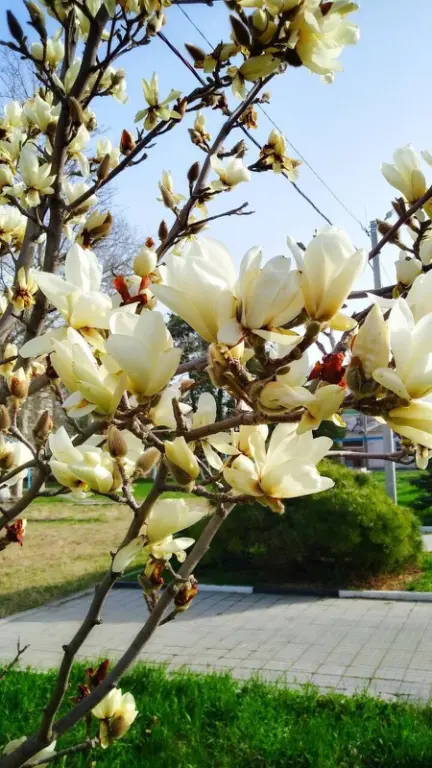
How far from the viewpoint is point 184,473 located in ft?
2.95

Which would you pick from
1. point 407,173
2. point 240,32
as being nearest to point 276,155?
point 240,32

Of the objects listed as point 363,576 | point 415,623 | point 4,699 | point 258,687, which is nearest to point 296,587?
point 363,576

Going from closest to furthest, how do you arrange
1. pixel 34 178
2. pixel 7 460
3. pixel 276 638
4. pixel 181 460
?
1. pixel 181 460
2. pixel 7 460
3. pixel 34 178
4. pixel 276 638

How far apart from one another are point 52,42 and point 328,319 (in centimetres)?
208

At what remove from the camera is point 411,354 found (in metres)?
0.75

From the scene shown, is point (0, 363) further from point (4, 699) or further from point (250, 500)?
point (4, 699)

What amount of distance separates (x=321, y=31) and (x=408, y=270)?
20.3 inches

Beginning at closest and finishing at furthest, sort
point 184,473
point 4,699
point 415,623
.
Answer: point 184,473
point 4,699
point 415,623

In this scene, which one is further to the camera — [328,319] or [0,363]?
[0,363]

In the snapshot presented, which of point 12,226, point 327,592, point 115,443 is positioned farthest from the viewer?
point 327,592

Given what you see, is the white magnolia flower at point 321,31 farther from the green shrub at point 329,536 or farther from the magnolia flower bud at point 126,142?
the green shrub at point 329,536

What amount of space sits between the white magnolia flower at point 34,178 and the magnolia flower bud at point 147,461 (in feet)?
4.02

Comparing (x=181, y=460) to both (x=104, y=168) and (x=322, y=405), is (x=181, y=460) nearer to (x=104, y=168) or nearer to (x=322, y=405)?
(x=322, y=405)

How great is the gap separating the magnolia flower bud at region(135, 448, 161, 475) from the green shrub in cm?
587
